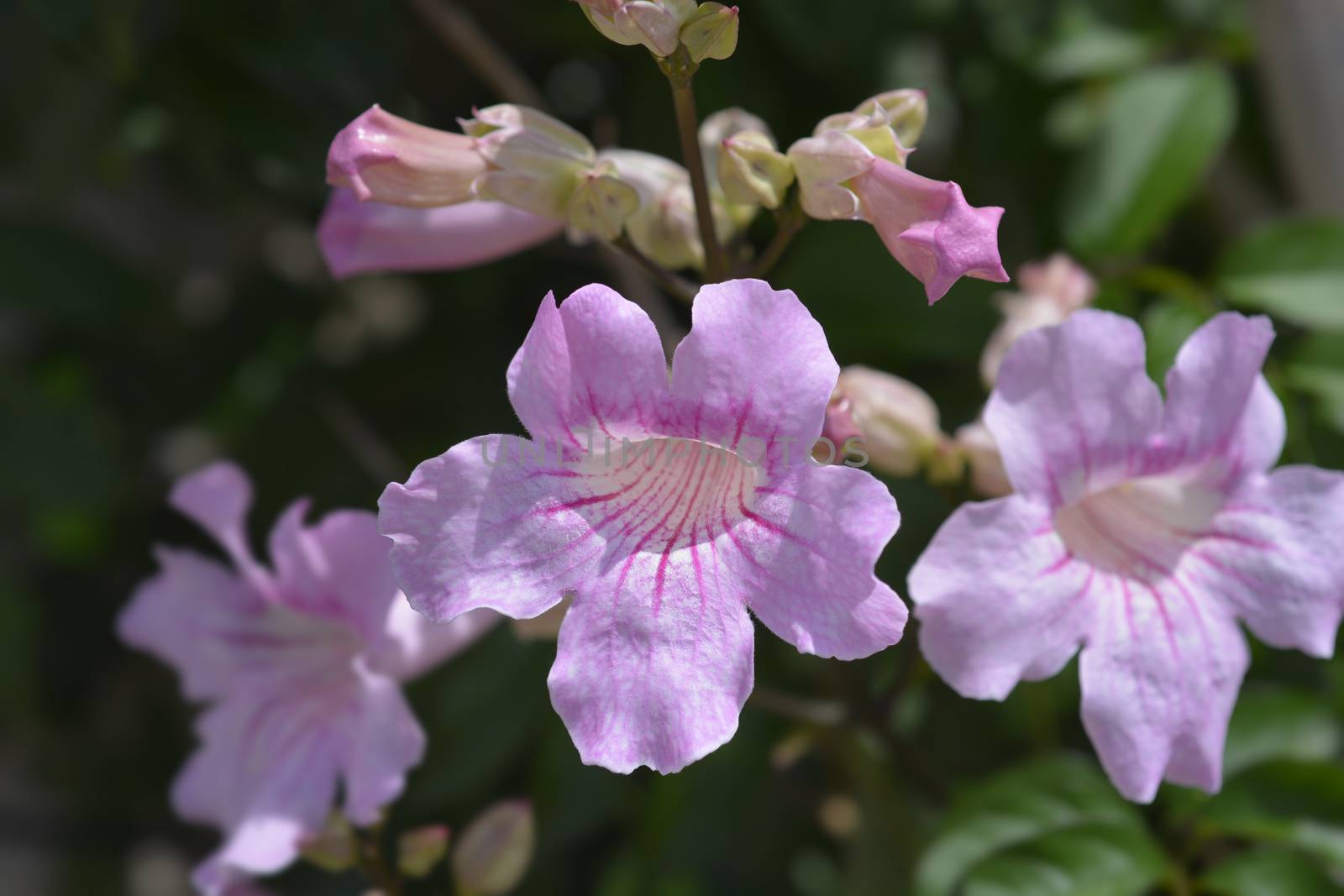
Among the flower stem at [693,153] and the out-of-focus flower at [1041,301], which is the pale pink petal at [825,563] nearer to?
the flower stem at [693,153]

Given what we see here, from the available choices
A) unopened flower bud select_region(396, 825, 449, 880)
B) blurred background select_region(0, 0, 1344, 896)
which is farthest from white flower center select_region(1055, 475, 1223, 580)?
unopened flower bud select_region(396, 825, 449, 880)

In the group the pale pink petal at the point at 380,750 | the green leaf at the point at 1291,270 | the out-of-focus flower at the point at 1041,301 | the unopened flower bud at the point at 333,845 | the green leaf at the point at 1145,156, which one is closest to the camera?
the pale pink petal at the point at 380,750

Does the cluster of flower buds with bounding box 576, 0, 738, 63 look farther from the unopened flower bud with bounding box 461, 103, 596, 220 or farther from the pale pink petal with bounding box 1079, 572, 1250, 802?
the pale pink petal with bounding box 1079, 572, 1250, 802

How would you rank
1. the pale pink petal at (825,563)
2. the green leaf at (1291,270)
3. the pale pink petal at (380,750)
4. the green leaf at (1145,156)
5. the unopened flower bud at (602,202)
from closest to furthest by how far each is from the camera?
the pale pink petal at (825,563), the unopened flower bud at (602,202), the pale pink petal at (380,750), the green leaf at (1291,270), the green leaf at (1145,156)

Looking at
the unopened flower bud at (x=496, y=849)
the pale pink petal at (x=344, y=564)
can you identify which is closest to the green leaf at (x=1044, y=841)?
the unopened flower bud at (x=496, y=849)

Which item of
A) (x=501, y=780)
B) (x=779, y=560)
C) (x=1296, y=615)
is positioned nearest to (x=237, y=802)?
(x=501, y=780)

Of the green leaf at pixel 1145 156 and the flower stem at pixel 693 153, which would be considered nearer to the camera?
the flower stem at pixel 693 153

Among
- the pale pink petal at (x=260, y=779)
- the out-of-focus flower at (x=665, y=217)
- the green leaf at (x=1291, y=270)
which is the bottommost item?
the green leaf at (x=1291, y=270)
